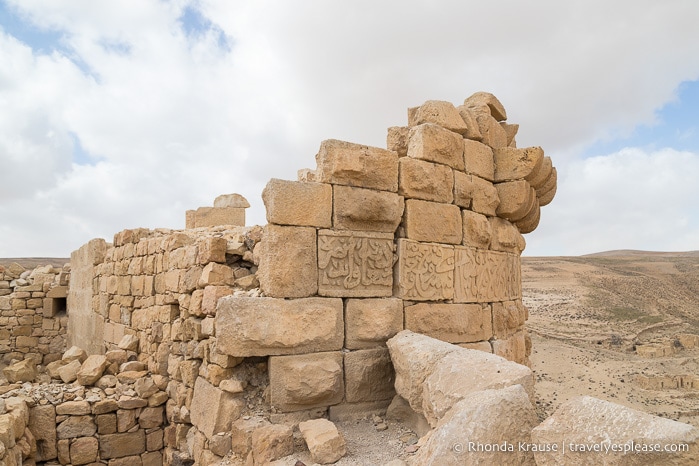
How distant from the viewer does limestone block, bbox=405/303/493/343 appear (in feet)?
15.0

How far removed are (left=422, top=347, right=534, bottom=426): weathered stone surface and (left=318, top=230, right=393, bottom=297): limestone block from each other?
1109mm

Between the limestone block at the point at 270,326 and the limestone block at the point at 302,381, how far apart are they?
0.27 feet

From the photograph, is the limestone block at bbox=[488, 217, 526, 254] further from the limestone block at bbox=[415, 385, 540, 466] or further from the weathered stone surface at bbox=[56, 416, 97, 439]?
the weathered stone surface at bbox=[56, 416, 97, 439]

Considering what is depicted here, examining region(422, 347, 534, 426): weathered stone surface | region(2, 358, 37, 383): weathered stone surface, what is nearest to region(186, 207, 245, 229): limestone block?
region(2, 358, 37, 383): weathered stone surface

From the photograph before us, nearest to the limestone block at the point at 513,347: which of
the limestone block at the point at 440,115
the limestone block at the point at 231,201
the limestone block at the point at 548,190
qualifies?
the limestone block at the point at 548,190

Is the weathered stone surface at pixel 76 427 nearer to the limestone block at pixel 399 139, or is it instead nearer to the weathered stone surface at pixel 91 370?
the weathered stone surface at pixel 91 370

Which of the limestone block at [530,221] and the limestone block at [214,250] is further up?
the limestone block at [530,221]

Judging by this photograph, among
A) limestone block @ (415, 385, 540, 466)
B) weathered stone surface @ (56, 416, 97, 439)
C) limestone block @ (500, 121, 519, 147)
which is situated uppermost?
limestone block @ (500, 121, 519, 147)

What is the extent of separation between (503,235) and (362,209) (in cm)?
244

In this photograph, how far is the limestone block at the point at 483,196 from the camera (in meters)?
5.39

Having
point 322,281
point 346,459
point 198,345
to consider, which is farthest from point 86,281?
point 346,459

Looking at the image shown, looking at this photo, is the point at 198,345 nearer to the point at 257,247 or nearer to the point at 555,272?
the point at 257,247

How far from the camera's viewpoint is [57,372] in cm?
608

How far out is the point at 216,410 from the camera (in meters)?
3.94
